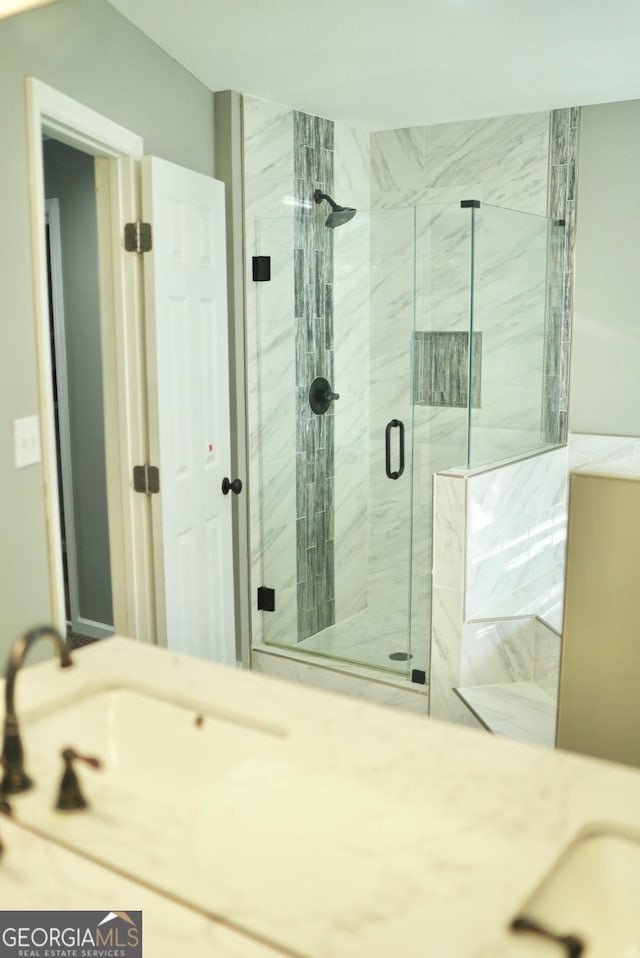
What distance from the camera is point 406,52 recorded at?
119cm

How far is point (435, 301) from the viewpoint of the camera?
1692mm

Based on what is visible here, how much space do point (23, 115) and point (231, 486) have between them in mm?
681

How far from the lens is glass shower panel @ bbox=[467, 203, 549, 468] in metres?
1.34

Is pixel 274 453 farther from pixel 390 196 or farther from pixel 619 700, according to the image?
pixel 619 700

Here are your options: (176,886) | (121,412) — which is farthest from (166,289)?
(176,886)

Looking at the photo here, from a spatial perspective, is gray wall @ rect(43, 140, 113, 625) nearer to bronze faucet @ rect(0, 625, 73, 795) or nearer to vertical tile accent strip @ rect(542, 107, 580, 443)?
bronze faucet @ rect(0, 625, 73, 795)

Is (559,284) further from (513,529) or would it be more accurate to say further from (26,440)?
(26,440)

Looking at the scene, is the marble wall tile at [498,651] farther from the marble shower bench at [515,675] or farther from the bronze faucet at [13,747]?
the bronze faucet at [13,747]

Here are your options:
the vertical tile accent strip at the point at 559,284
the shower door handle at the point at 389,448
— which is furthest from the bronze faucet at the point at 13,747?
the vertical tile accent strip at the point at 559,284

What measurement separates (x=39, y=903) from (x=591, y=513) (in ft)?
2.57

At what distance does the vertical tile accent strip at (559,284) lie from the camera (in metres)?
1.10

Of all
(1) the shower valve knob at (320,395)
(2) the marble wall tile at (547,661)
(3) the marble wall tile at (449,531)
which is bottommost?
(2) the marble wall tile at (547,661)

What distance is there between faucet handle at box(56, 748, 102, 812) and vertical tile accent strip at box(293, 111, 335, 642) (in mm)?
384

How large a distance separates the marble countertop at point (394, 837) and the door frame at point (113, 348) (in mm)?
274
